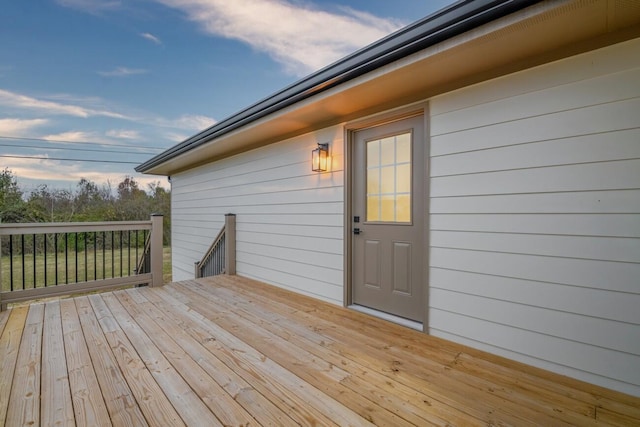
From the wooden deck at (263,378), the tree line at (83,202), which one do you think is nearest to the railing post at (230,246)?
the wooden deck at (263,378)

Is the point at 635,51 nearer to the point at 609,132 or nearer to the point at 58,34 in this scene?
the point at 609,132

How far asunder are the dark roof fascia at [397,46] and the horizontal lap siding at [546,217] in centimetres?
69

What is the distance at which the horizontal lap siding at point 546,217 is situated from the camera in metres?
1.67

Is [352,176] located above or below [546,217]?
above

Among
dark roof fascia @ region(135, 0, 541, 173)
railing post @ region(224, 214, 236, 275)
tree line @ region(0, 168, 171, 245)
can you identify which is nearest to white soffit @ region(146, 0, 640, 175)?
dark roof fascia @ region(135, 0, 541, 173)

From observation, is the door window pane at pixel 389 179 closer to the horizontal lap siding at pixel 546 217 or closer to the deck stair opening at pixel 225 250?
the horizontal lap siding at pixel 546 217

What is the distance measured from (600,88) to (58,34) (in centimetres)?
1129

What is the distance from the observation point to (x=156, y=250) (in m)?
4.05

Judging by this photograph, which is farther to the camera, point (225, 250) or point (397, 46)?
point (225, 250)

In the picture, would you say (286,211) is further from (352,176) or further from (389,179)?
(389,179)

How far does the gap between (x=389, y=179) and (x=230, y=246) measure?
3333 mm

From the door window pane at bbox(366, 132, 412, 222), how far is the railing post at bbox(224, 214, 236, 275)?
293 cm

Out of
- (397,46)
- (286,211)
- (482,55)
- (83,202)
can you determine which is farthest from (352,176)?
(83,202)

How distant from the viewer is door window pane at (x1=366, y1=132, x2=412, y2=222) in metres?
2.80
